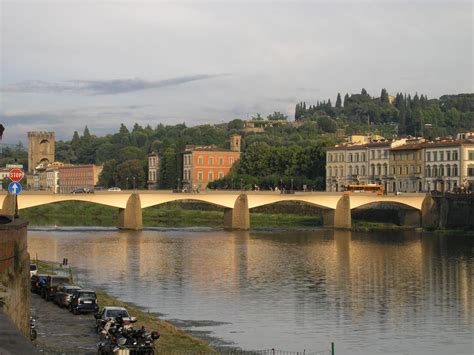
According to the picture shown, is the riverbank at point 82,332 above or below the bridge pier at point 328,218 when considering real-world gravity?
below

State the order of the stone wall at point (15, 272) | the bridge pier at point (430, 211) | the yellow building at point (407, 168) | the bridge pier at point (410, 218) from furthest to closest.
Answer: the yellow building at point (407, 168) < the bridge pier at point (410, 218) < the bridge pier at point (430, 211) < the stone wall at point (15, 272)

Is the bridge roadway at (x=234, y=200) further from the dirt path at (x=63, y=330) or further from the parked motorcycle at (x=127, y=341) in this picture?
the parked motorcycle at (x=127, y=341)

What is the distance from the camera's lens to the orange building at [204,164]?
148075mm

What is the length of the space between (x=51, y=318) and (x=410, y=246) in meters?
46.7

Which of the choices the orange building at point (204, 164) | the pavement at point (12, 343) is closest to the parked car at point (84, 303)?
the pavement at point (12, 343)

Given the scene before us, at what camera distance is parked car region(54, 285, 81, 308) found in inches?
1324

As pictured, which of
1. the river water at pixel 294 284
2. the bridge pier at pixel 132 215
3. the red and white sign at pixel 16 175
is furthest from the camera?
the bridge pier at pixel 132 215

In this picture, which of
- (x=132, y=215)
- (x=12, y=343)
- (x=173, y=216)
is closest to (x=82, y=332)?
(x=12, y=343)

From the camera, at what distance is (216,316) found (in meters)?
36.1

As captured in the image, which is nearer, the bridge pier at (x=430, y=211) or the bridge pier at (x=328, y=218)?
the bridge pier at (x=328, y=218)

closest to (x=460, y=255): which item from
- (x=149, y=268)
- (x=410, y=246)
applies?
(x=410, y=246)

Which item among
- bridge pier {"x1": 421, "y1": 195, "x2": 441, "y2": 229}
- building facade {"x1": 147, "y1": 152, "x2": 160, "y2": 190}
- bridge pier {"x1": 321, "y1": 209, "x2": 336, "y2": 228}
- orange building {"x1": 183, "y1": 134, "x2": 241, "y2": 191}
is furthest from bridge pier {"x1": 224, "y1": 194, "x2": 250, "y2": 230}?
building facade {"x1": 147, "y1": 152, "x2": 160, "y2": 190}

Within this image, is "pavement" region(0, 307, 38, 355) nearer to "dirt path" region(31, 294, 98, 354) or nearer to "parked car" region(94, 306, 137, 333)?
"dirt path" region(31, 294, 98, 354)

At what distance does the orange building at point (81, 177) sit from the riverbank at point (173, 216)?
6457cm
